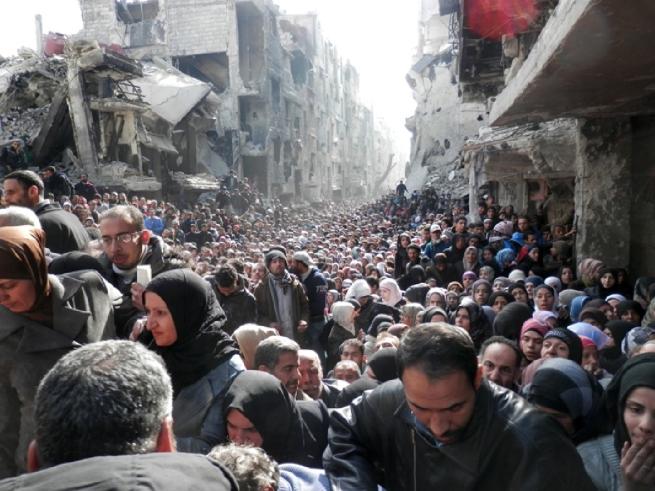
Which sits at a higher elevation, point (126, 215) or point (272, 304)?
point (126, 215)

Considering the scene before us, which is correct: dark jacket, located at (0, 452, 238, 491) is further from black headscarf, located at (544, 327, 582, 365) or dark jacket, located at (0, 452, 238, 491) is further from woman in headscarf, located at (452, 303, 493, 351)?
woman in headscarf, located at (452, 303, 493, 351)

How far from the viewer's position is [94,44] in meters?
19.9

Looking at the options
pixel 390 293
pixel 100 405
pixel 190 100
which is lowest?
pixel 390 293

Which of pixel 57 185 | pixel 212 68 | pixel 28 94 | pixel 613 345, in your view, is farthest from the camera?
pixel 212 68

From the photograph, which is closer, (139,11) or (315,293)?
(315,293)

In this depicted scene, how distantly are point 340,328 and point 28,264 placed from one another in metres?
4.30

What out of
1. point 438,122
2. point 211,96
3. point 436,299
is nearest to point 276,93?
point 211,96

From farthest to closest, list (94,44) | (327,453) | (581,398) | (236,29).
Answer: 1. (236,29)
2. (94,44)
3. (581,398)
4. (327,453)

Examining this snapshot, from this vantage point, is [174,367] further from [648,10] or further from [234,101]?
[234,101]

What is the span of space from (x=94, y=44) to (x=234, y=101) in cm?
1511

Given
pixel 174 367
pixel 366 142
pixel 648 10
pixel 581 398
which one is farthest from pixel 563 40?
pixel 366 142

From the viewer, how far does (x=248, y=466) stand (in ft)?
5.82

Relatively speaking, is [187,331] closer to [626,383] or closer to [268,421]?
[268,421]

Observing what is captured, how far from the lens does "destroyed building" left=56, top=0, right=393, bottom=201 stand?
24547 mm
